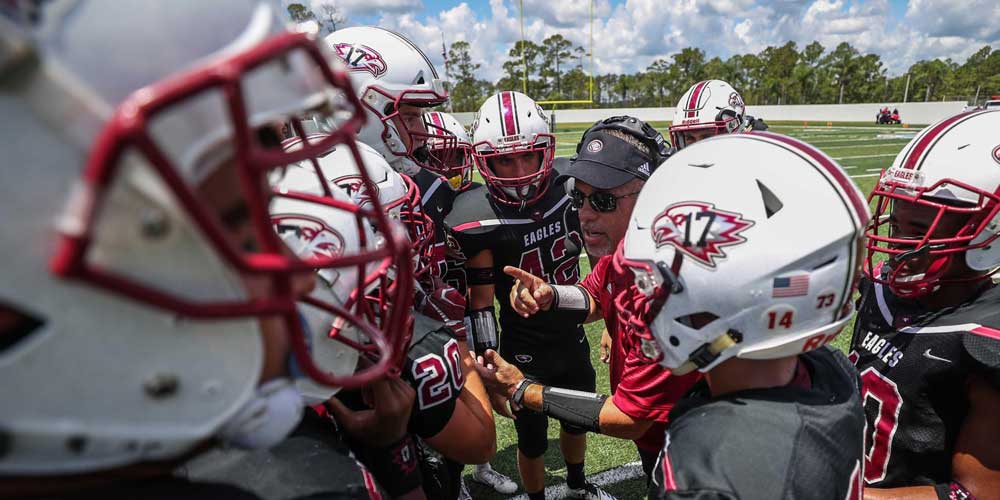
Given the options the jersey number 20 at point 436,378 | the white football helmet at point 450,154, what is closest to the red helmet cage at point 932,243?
the jersey number 20 at point 436,378

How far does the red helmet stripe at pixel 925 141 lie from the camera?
2205 millimetres

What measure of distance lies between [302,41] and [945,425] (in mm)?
2440

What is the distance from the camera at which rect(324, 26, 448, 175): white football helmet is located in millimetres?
3342

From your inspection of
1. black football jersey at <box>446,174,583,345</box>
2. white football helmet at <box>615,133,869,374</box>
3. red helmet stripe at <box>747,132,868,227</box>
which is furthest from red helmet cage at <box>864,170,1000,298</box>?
black football jersey at <box>446,174,583,345</box>

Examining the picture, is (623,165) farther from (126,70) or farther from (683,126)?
(683,126)

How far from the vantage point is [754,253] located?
1378 mm

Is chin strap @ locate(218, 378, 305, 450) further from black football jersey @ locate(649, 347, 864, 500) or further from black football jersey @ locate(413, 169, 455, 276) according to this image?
black football jersey @ locate(413, 169, 455, 276)

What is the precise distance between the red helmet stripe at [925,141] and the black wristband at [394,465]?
2336 mm

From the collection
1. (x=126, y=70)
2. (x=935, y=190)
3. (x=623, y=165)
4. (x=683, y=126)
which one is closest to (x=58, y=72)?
(x=126, y=70)

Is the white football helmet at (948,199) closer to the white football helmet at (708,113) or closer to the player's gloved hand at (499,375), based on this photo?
the player's gloved hand at (499,375)

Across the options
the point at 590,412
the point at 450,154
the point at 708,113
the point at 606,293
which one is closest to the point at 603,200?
the point at 606,293

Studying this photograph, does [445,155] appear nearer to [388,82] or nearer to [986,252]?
[388,82]

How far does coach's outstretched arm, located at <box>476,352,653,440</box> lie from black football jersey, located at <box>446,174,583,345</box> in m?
0.93

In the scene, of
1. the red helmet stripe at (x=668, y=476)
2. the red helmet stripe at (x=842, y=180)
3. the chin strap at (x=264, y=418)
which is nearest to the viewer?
the chin strap at (x=264, y=418)
